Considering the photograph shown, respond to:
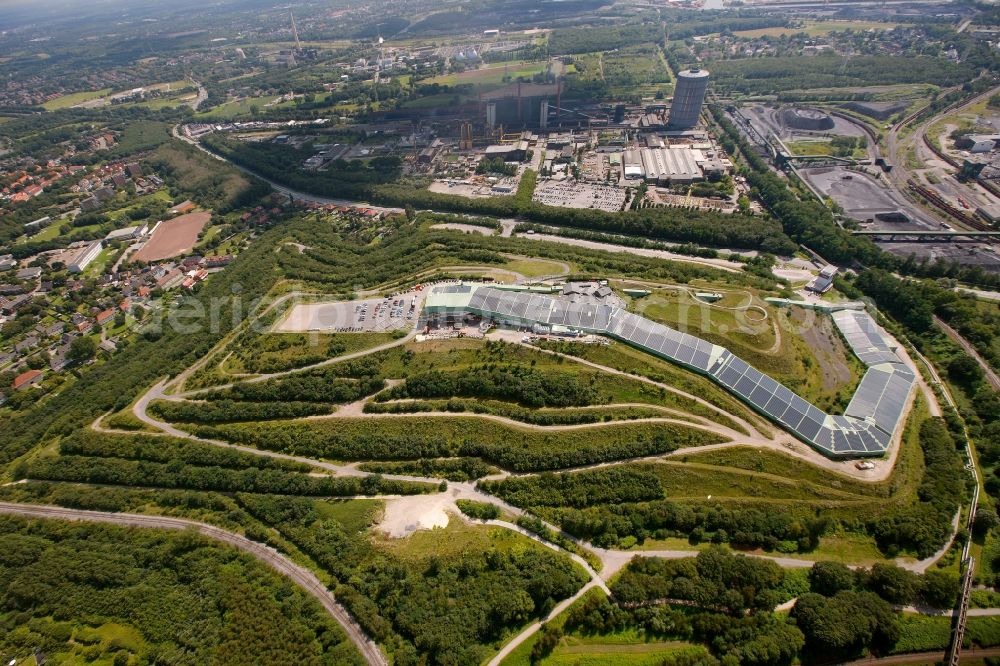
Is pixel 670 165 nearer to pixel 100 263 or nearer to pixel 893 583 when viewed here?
pixel 893 583

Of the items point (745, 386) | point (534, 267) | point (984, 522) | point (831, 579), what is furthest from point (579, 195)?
point (831, 579)

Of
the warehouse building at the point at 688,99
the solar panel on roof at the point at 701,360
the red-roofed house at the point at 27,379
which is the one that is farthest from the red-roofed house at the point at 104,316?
the warehouse building at the point at 688,99

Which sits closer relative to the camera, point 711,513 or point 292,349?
point 711,513

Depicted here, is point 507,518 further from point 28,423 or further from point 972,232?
point 972,232

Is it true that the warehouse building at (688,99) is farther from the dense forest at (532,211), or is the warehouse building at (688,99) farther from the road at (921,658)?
the road at (921,658)

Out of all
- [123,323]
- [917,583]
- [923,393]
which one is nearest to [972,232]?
[923,393]

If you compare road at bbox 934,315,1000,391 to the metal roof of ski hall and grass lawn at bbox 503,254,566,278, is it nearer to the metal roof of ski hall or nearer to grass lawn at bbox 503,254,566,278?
the metal roof of ski hall
